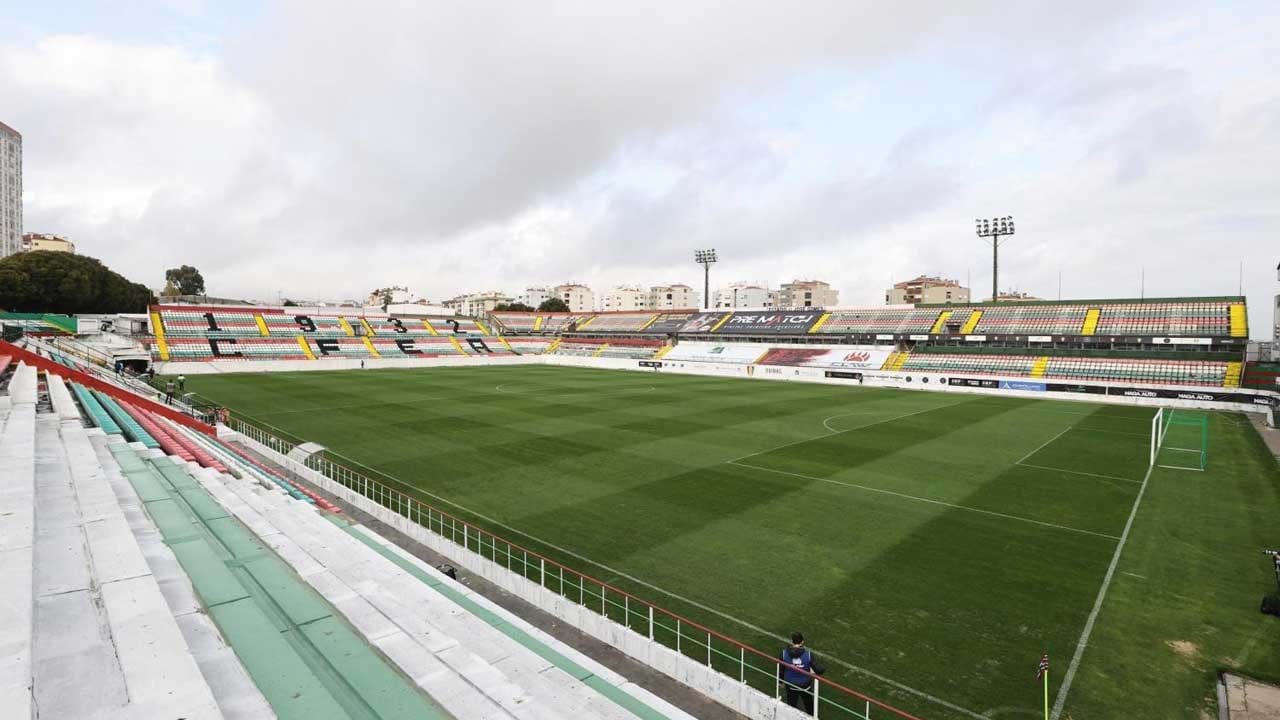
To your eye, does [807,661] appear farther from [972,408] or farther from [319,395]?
[319,395]

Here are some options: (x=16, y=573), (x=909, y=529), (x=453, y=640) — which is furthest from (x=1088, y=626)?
(x=16, y=573)

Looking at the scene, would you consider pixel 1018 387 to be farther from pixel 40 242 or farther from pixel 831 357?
pixel 40 242

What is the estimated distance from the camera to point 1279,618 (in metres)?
9.94

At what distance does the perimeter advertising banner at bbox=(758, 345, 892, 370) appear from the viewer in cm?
5466

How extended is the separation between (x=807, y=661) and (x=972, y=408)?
32.6 metres

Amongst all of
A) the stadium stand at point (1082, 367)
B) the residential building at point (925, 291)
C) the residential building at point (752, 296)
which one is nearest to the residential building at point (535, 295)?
Result: the residential building at point (752, 296)

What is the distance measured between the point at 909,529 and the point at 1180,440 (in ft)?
69.0

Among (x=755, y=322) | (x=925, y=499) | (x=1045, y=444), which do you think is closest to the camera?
(x=925, y=499)

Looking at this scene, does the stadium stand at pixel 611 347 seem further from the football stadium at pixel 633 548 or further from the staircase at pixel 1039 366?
the staircase at pixel 1039 366

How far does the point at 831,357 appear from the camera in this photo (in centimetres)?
5756

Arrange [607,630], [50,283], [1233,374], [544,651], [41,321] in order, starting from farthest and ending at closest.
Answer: [50,283] < [41,321] < [1233,374] < [607,630] < [544,651]

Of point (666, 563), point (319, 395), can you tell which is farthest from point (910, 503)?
point (319, 395)

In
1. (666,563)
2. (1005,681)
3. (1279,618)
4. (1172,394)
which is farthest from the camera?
(1172,394)

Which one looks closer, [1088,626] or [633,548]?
[1088,626]
